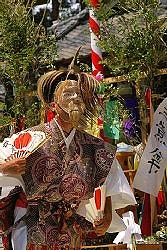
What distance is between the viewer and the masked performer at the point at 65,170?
2818 mm

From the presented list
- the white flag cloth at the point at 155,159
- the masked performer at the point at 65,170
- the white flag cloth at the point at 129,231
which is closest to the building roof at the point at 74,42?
the white flag cloth at the point at 155,159

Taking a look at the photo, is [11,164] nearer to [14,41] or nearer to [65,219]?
[65,219]

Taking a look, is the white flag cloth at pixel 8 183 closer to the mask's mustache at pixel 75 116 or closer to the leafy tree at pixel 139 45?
the mask's mustache at pixel 75 116

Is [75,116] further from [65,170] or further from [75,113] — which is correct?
[65,170]

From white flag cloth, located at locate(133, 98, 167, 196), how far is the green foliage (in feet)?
5.94

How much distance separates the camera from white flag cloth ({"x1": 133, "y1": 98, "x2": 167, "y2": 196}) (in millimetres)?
4770

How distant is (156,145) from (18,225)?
230 cm

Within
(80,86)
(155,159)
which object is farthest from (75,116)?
(155,159)

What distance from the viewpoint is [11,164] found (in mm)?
2697

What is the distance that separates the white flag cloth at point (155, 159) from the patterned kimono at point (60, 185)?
1.86 m

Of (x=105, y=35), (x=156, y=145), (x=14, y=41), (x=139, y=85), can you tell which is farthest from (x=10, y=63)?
(x=156, y=145)

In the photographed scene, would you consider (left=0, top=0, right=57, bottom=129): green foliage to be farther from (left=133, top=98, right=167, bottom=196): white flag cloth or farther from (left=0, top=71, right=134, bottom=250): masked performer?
(left=0, top=71, right=134, bottom=250): masked performer

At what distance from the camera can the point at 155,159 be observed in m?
4.84

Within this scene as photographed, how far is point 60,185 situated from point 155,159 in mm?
2183
